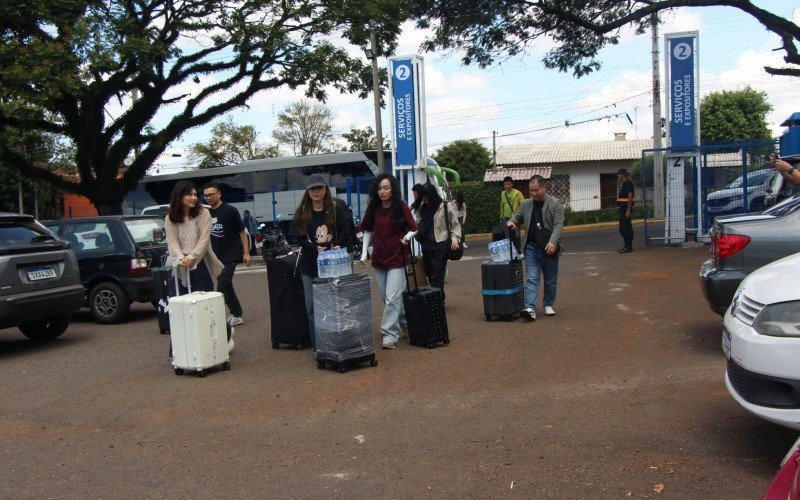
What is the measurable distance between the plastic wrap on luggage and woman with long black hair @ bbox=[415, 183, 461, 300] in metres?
2.06

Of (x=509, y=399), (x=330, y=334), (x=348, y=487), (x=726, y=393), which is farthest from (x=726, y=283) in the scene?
(x=348, y=487)

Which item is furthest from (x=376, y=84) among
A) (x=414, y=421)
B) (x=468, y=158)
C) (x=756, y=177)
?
(x=468, y=158)

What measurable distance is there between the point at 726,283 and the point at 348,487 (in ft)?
13.6

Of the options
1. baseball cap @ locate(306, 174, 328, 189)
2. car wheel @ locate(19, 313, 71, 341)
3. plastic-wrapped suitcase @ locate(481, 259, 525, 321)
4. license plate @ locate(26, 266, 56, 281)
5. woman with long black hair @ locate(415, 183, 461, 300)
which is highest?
baseball cap @ locate(306, 174, 328, 189)

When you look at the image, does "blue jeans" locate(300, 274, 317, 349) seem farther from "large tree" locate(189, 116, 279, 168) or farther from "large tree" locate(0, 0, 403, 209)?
"large tree" locate(189, 116, 279, 168)

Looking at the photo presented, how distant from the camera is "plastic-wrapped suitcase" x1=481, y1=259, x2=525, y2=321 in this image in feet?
29.7

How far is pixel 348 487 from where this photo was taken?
437 centimetres

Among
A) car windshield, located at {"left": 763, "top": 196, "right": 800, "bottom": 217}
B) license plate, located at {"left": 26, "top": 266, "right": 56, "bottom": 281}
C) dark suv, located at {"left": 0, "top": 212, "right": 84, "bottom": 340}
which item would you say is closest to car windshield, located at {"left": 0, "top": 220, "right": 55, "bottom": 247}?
dark suv, located at {"left": 0, "top": 212, "right": 84, "bottom": 340}

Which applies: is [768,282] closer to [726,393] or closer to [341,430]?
[726,393]

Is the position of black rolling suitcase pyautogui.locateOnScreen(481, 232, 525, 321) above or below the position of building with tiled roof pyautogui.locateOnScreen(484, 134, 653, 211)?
below

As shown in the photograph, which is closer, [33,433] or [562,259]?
[33,433]

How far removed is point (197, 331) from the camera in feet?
22.9

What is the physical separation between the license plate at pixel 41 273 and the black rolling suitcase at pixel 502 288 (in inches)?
206

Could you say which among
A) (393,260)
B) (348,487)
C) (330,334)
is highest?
(393,260)
